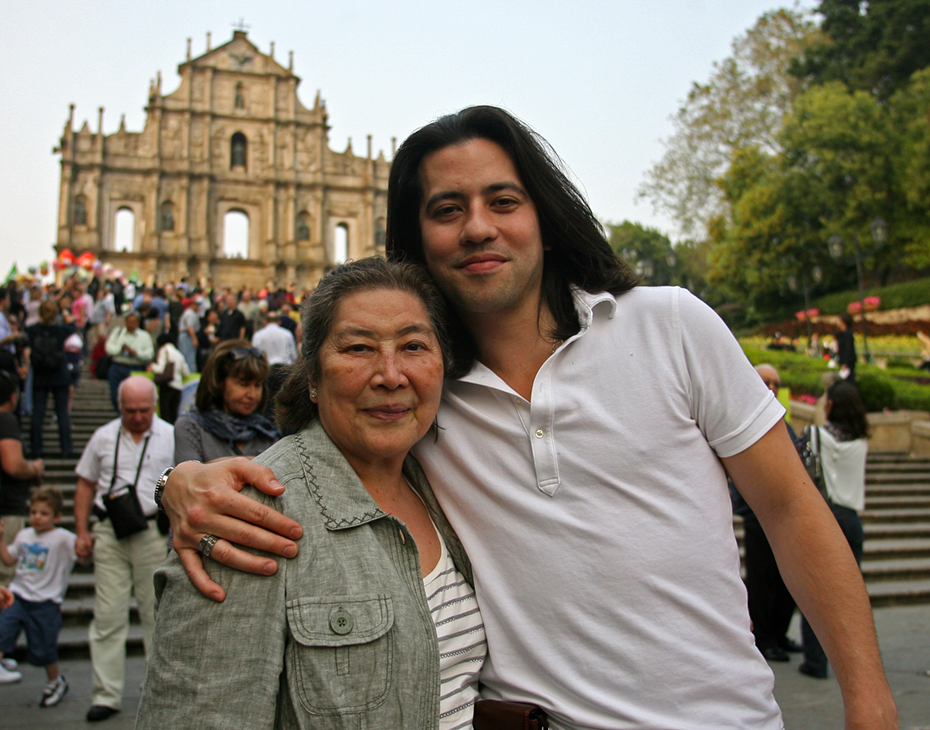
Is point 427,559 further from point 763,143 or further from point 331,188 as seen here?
point 331,188

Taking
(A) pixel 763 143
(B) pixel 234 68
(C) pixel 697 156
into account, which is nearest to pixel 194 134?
(B) pixel 234 68

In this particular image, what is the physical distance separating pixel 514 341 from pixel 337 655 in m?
0.83

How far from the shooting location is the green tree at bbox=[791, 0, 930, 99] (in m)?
29.4

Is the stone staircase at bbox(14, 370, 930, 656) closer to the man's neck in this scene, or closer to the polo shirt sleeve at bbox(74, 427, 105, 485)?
the polo shirt sleeve at bbox(74, 427, 105, 485)

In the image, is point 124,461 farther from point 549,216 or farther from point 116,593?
point 549,216

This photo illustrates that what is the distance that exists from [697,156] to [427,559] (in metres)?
33.3

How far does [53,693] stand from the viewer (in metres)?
4.42

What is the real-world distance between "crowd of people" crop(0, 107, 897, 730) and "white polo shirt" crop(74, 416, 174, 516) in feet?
10.2

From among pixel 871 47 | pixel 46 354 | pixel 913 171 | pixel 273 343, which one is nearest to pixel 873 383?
pixel 273 343

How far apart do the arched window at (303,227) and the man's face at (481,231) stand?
42651 millimetres

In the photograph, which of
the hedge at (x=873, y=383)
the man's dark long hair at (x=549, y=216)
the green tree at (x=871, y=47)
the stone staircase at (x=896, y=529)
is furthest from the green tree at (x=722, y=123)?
the man's dark long hair at (x=549, y=216)

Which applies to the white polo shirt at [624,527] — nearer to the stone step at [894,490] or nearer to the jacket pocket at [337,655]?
the jacket pocket at [337,655]

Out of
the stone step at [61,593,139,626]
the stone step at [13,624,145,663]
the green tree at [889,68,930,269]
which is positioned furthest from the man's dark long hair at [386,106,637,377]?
the green tree at [889,68,930,269]

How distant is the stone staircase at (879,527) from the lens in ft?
18.6
